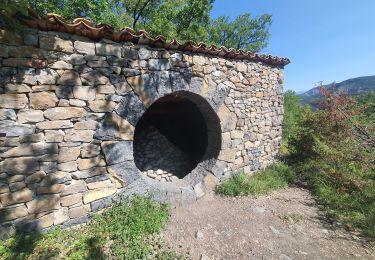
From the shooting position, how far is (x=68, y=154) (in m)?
3.03

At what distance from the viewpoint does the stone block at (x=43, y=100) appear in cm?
273

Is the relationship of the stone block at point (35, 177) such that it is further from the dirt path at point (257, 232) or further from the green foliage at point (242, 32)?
the green foliage at point (242, 32)

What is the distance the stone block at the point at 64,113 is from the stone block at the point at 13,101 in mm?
254

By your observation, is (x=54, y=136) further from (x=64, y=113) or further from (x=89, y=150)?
(x=89, y=150)

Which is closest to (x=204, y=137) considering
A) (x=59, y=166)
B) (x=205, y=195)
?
(x=205, y=195)

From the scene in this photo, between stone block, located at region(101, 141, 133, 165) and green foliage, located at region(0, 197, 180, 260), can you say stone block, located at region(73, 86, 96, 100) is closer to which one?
stone block, located at region(101, 141, 133, 165)

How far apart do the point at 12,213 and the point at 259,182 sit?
427cm

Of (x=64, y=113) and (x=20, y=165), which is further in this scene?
(x=64, y=113)

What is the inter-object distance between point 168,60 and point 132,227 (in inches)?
102

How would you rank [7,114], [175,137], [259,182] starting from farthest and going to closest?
1. [175,137]
2. [259,182]
3. [7,114]

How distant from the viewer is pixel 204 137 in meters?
5.68

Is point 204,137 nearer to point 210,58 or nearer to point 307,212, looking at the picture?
point 210,58

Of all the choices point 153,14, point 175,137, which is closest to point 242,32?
point 153,14

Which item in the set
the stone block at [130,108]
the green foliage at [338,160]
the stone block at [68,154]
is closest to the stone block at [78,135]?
the stone block at [68,154]
